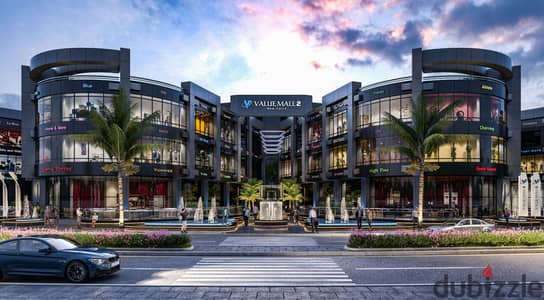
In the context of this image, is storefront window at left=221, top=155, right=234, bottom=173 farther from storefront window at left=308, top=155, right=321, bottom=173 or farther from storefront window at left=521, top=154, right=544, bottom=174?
storefront window at left=521, top=154, right=544, bottom=174

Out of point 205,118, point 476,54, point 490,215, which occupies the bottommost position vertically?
point 490,215

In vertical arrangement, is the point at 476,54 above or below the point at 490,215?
above

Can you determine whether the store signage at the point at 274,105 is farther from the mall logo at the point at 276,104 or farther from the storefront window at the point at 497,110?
the storefront window at the point at 497,110

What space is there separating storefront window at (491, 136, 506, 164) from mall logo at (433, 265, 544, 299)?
1588 inches

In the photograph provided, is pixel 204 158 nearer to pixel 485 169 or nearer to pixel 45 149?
pixel 45 149

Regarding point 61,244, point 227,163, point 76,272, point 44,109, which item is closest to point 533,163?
point 227,163

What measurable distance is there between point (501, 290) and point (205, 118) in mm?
55578

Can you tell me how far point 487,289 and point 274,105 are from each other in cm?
3941

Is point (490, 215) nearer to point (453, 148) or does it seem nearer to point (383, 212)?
point (453, 148)

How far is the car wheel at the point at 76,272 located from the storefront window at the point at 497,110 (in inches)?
1891

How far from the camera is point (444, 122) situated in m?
34.8

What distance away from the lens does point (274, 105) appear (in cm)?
5097

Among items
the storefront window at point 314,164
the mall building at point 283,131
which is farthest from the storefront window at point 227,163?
the storefront window at point 314,164

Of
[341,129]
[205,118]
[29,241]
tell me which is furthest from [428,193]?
[29,241]
